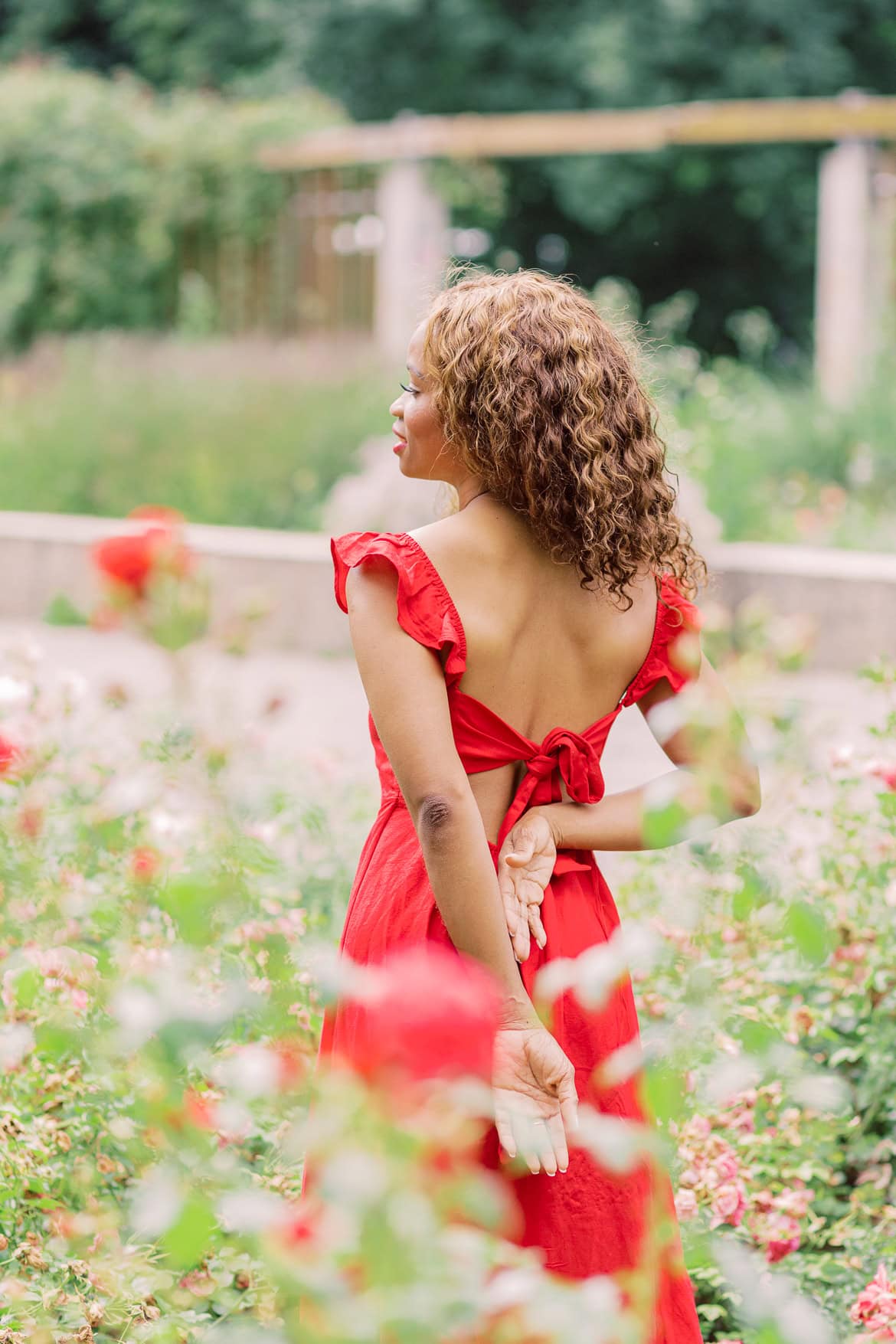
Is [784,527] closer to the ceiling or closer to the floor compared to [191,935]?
closer to the floor

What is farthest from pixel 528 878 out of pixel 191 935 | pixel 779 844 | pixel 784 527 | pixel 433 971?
pixel 784 527

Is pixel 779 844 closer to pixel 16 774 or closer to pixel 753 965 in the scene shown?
pixel 753 965

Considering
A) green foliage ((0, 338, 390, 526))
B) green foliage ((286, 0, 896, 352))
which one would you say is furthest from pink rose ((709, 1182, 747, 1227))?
green foliage ((286, 0, 896, 352))

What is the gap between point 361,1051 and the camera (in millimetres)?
1810

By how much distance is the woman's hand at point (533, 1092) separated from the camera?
5.88ft

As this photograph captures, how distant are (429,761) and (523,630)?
0.74 feet

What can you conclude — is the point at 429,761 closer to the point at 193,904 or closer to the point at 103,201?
the point at 193,904

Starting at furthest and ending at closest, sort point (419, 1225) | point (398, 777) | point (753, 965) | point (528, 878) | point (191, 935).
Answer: point (753, 965) < point (528, 878) < point (398, 777) < point (191, 935) < point (419, 1225)

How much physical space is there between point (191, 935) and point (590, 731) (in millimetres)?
790

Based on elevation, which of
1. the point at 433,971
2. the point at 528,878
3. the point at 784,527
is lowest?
the point at 784,527

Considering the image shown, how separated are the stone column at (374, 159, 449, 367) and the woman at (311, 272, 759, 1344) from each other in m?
12.2

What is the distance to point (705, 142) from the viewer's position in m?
14.5

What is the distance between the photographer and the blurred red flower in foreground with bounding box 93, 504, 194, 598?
2045 millimetres

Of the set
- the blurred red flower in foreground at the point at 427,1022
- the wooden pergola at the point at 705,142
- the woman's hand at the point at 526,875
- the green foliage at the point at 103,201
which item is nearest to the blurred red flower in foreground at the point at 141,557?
the woman's hand at the point at 526,875
